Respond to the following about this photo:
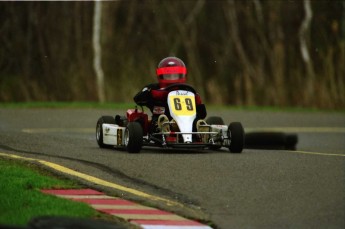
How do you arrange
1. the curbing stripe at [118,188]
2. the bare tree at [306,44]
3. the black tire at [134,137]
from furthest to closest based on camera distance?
the bare tree at [306,44]
the black tire at [134,137]
the curbing stripe at [118,188]

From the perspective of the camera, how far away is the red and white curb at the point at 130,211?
383 inches

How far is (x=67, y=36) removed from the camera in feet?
123

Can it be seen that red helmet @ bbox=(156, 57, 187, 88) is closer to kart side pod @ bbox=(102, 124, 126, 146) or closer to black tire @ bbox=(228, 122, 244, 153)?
kart side pod @ bbox=(102, 124, 126, 146)

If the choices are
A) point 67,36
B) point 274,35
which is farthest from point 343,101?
point 67,36

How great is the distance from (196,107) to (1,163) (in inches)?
152

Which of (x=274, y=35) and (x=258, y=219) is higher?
(x=274, y=35)

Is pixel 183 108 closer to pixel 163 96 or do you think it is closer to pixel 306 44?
pixel 163 96

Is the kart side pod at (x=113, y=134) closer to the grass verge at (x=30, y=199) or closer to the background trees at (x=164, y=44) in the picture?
the grass verge at (x=30, y=199)

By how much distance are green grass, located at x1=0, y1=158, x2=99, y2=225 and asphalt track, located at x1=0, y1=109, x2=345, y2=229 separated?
1.56ft

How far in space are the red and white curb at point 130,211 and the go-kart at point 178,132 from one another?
436cm

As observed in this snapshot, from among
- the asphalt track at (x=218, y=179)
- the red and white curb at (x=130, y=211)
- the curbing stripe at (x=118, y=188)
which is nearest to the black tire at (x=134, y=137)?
the asphalt track at (x=218, y=179)

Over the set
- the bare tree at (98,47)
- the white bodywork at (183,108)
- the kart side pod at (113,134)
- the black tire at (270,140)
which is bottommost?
the black tire at (270,140)

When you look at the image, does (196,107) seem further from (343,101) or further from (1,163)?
(343,101)

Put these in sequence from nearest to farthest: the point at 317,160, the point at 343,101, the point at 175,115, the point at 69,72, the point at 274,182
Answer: the point at 274,182
the point at 317,160
the point at 175,115
the point at 343,101
the point at 69,72
